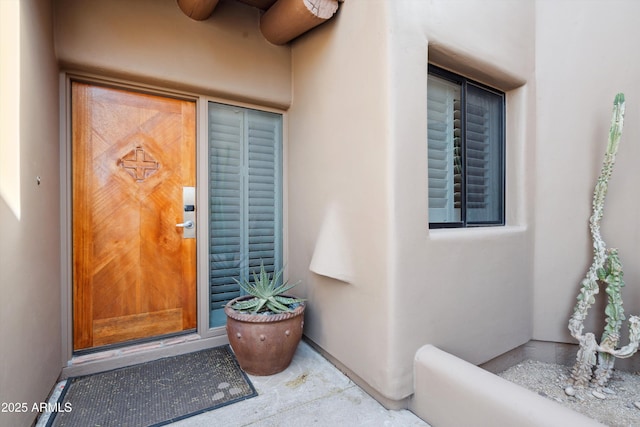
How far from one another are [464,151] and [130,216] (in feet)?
8.51

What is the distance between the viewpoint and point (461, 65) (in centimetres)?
221

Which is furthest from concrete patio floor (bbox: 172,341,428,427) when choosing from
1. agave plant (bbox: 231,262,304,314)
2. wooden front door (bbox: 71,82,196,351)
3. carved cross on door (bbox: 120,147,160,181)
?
carved cross on door (bbox: 120,147,160,181)

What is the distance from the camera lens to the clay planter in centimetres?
204


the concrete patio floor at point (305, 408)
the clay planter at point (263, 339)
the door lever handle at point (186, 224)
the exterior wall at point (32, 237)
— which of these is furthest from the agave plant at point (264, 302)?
the exterior wall at point (32, 237)

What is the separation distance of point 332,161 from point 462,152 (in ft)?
3.26

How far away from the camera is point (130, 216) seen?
2.34 metres

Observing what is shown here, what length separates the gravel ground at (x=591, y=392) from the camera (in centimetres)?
196

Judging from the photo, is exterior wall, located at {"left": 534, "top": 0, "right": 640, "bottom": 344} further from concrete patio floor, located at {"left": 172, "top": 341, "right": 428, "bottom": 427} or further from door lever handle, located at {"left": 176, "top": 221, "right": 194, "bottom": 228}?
door lever handle, located at {"left": 176, "top": 221, "right": 194, "bottom": 228}

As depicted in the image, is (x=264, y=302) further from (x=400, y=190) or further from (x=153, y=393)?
(x=400, y=190)

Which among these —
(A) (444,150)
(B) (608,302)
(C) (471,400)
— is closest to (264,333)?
(C) (471,400)

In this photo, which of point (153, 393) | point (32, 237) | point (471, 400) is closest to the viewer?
point (471, 400)

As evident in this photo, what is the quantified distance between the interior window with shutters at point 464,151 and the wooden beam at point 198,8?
65.5 inches

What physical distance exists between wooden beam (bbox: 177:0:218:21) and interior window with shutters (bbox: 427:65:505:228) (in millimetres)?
1663

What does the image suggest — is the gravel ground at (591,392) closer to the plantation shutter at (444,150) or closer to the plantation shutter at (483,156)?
the plantation shutter at (483,156)
